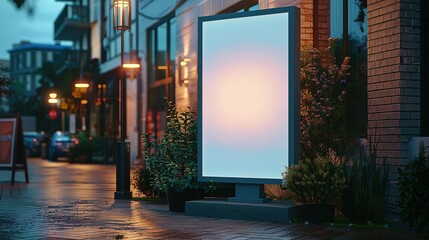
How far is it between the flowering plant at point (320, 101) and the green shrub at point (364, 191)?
4.00 ft

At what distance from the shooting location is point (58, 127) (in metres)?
64.5

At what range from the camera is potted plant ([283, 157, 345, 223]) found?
34.5 ft

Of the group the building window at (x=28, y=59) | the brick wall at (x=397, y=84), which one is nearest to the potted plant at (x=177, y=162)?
the brick wall at (x=397, y=84)

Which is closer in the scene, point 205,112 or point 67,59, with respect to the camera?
point 205,112

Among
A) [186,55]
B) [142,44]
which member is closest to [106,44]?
[142,44]

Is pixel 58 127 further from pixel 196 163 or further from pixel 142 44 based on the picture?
pixel 196 163

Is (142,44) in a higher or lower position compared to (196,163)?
higher

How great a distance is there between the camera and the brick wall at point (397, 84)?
37.6 ft

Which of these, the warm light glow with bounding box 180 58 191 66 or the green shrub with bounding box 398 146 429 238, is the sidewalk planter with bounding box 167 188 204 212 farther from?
the warm light glow with bounding box 180 58 191 66

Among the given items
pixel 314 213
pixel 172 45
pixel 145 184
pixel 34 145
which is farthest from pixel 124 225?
pixel 34 145

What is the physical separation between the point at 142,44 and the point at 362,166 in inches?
869

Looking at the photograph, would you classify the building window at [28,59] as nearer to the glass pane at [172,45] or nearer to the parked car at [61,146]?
the parked car at [61,146]

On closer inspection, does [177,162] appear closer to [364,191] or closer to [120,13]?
[364,191]

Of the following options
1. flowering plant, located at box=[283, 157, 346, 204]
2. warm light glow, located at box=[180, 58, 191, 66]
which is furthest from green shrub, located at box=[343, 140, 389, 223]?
warm light glow, located at box=[180, 58, 191, 66]
